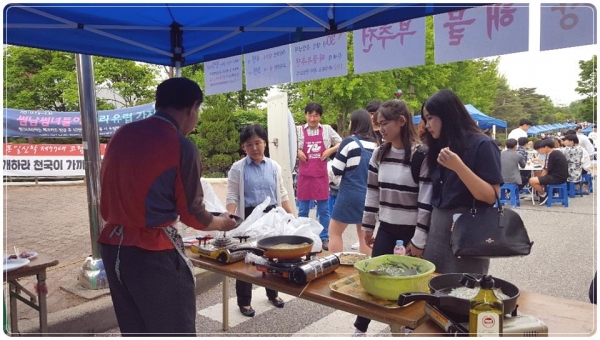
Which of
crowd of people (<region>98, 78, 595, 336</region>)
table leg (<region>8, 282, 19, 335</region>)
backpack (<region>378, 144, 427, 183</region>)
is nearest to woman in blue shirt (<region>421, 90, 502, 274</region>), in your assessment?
crowd of people (<region>98, 78, 595, 336</region>)

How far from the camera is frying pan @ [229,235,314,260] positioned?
6.85 feet

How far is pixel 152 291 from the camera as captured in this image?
1736 millimetres

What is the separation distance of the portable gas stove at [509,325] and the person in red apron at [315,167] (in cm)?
394

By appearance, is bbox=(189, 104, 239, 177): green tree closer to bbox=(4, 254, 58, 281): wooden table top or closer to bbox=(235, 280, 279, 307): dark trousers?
bbox=(235, 280, 279, 307): dark trousers

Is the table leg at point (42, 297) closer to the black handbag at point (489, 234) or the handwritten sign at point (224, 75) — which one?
the black handbag at point (489, 234)

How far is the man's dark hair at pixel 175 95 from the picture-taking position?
1.85 meters

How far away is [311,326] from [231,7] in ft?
8.39

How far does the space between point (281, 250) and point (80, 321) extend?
2.19 m

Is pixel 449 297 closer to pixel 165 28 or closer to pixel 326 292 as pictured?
pixel 326 292

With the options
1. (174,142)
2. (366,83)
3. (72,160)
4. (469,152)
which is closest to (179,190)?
(174,142)

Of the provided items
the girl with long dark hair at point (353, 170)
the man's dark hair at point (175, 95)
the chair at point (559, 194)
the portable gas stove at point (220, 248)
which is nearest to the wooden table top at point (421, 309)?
the portable gas stove at point (220, 248)

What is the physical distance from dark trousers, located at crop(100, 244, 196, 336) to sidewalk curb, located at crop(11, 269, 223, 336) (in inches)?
67.7

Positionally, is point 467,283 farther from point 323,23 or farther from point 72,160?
point 72,160

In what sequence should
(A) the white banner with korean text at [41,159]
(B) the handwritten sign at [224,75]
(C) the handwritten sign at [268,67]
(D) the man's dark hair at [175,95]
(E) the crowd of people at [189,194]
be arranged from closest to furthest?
(E) the crowd of people at [189,194], (D) the man's dark hair at [175,95], (C) the handwritten sign at [268,67], (B) the handwritten sign at [224,75], (A) the white banner with korean text at [41,159]
